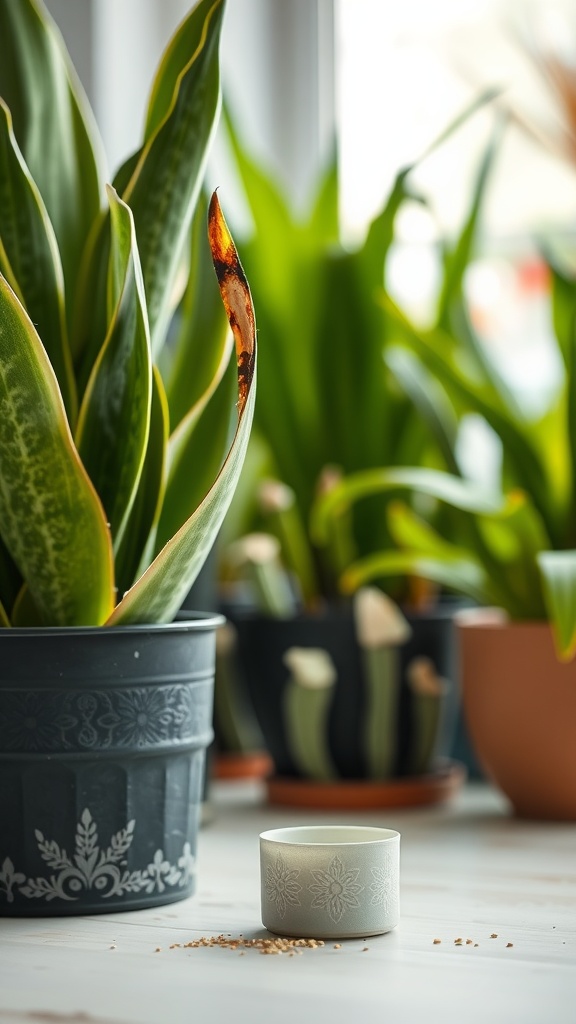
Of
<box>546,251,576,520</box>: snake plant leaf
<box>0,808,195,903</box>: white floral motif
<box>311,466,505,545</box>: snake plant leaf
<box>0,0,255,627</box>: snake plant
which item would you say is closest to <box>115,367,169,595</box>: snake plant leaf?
<box>0,0,255,627</box>: snake plant

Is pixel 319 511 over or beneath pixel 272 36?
beneath

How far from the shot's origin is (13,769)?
540 mm

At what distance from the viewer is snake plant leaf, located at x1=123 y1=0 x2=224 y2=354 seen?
57 centimetres

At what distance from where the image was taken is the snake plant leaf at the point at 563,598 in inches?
27.4

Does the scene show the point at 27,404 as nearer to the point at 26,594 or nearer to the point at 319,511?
the point at 26,594

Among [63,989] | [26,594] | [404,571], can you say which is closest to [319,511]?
[404,571]

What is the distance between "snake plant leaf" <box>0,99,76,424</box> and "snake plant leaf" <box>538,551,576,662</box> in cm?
30

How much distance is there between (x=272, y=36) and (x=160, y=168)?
2.90 ft

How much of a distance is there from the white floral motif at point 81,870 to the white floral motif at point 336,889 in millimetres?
100

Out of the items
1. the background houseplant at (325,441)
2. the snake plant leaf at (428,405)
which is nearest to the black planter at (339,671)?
the background houseplant at (325,441)

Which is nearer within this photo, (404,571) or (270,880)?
(270,880)

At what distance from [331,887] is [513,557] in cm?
40

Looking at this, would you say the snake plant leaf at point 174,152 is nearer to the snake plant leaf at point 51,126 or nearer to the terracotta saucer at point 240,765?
the snake plant leaf at point 51,126

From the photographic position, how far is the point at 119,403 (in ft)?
1.88
